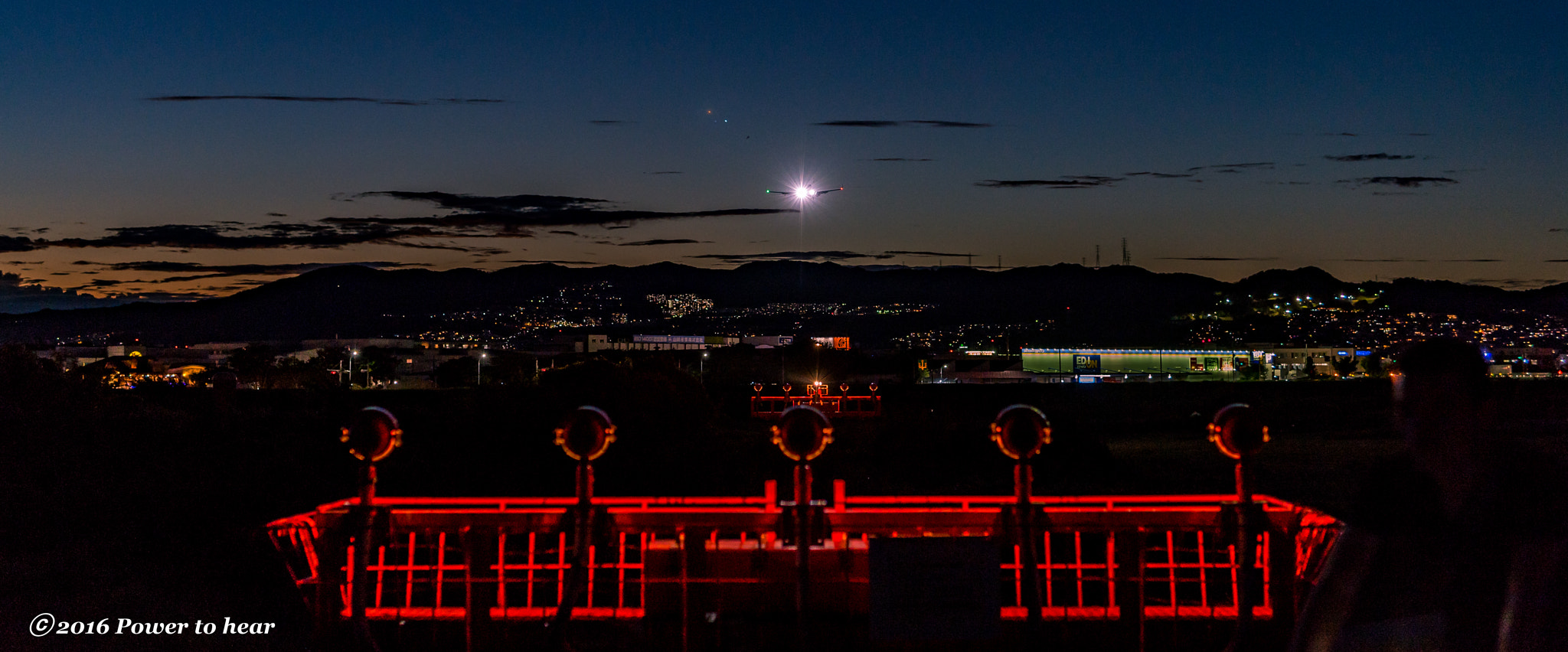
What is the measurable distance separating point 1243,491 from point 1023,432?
1196mm

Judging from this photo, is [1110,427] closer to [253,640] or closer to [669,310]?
[253,640]

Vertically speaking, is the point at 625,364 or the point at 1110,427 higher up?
the point at 625,364

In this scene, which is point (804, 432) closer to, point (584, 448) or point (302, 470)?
point (584, 448)

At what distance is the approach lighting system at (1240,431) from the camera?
223 inches

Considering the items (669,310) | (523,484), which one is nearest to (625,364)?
(523,484)

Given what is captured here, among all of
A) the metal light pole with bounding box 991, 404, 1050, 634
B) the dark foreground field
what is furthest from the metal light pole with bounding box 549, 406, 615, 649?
the dark foreground field

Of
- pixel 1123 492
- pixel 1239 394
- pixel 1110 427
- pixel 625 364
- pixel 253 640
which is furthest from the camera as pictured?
pixel 1239 394

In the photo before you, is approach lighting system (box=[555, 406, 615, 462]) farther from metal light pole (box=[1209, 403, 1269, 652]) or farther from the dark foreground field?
metal light pole (box=[1209, 403, 1269, 652])

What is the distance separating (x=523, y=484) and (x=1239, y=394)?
4208cm

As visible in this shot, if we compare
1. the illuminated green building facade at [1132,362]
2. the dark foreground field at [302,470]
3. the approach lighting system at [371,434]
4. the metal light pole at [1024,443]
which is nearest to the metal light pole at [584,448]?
the approach lighting system at [371,434]

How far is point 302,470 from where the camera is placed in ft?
61.1

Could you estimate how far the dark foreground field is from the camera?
360 inches

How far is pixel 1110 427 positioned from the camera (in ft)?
126

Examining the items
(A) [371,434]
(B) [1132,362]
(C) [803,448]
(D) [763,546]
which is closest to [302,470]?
(A) [371,434]
